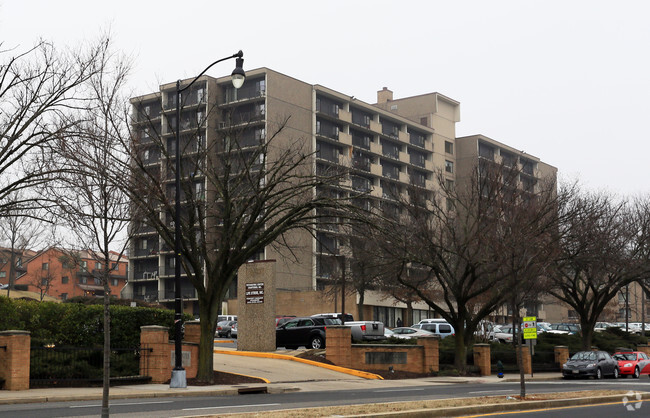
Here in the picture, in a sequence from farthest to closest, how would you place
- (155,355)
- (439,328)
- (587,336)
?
(439,328), (587,336), (155,355)

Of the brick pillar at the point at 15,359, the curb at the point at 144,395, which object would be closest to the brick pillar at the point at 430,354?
the curb at the point at 144,395

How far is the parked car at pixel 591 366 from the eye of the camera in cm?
3497

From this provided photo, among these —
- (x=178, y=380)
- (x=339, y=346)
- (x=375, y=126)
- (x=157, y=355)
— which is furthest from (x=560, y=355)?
(x=375, y=126)

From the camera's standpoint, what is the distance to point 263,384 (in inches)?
966

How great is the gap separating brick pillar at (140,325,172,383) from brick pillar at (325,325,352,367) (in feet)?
29.2

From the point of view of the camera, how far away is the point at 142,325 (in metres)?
26.0

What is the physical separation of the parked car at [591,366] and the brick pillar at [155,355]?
20.0 metres

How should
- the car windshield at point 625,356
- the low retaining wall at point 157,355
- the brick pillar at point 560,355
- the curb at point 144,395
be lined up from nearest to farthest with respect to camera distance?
the curb at point 144,395 → the low retaining wall at point 157,355 → the car windshield at point 625,356 → the brick pillar at point 560,355

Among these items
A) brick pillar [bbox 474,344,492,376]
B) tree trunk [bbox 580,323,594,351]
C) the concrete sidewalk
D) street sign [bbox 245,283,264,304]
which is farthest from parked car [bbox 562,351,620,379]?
street sign [bbox 245,283,264,304]

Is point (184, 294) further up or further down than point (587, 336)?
further up

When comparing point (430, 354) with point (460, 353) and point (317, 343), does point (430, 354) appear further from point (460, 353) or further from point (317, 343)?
point (317, 343)

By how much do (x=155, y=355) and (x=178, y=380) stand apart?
102 inches

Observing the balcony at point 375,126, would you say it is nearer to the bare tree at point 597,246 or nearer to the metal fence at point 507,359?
the bare tree at point 597,246

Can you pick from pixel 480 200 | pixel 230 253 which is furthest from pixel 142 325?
pixel 480 200
